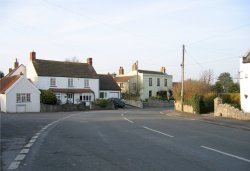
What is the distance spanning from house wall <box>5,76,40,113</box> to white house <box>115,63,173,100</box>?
3124cm

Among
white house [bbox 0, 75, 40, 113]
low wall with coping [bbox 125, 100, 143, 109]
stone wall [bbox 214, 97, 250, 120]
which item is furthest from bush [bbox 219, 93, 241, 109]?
low wall with coping [bbox 125, 100, 143, 109]

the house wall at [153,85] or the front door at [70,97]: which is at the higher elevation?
the house wall at [153,85]

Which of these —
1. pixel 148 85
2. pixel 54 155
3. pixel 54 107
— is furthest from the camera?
pixel 148 85

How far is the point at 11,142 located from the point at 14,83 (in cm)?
3528

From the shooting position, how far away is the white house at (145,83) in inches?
3140

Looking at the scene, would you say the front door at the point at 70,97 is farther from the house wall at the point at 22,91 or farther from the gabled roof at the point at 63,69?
the house wall at the point at 22,91

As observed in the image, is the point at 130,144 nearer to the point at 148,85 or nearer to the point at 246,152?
the point at 246,152

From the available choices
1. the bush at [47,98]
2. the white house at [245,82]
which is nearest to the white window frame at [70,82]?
the bush at [47,98]

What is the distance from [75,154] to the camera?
10.8 meters

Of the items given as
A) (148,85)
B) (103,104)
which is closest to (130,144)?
(103,104)

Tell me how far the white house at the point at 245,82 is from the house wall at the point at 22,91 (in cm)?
2821

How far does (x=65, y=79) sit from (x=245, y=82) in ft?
120

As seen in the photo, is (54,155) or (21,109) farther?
(21,109)

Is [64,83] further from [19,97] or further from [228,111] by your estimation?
[228,111]
